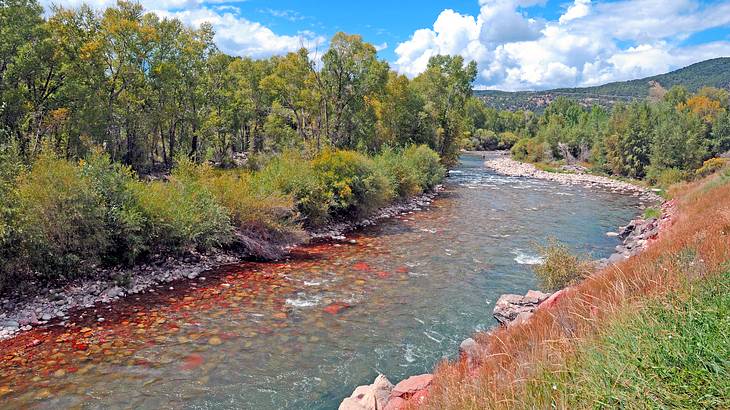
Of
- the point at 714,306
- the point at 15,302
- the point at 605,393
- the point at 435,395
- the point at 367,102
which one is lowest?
the point at 15,302

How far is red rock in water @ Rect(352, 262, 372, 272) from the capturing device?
16.5m

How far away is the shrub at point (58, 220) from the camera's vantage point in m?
11.7

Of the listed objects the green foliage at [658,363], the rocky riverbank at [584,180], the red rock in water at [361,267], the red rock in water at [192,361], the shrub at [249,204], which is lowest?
the rocky riverbank at [584,180]

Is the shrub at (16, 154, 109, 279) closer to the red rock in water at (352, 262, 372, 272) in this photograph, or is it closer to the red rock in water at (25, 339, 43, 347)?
the red rock in water at (25, 339, 43, 347)

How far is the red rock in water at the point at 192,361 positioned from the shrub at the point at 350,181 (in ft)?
43.3

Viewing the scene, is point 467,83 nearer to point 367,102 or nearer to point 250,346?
point 367,102

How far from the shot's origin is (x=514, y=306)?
432 inches

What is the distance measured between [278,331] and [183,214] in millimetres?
6554

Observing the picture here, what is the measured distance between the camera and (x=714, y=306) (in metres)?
3.95

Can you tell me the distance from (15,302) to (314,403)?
29.5 feet

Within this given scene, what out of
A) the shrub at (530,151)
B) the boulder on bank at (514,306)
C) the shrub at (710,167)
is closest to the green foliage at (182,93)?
the boulder on bank at (514,306)

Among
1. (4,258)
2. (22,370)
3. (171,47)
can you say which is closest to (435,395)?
(22,370)

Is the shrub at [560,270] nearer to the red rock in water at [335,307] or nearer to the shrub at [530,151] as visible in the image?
the red rock in water at [335,307]

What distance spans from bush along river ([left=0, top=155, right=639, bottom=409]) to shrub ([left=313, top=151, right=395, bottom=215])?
390 cm
